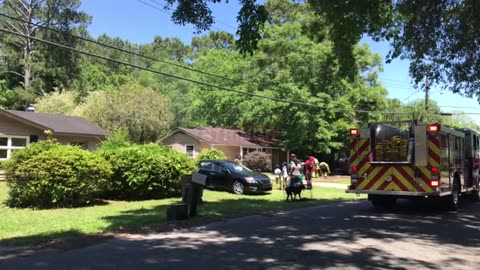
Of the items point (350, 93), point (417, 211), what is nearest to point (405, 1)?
point (417, 211)

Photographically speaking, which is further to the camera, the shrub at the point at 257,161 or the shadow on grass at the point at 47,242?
the shrub at the point at 257,161

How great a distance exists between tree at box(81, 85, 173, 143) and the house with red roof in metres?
1.85

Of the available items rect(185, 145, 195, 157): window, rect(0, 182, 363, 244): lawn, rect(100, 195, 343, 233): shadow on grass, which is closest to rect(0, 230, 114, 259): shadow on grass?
rect(0, 182, 363, 244): lawn

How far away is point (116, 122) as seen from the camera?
42469 mm

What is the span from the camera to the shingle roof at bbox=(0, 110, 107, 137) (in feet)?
93.6

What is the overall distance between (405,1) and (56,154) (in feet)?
36.2

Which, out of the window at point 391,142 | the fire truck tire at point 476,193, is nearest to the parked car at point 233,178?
the window at point 391,142

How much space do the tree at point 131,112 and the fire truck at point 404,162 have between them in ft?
93.1

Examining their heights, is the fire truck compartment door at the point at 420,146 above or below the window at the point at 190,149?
below

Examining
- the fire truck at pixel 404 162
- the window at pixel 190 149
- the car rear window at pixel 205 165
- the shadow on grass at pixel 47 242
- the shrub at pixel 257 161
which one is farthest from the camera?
the window at pixel 190 149

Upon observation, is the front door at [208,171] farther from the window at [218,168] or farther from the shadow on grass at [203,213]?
the shadow on grass at [203,213]

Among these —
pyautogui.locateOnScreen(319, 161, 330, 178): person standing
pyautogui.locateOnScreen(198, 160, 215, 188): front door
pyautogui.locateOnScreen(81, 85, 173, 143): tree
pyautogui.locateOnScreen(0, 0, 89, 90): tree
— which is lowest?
pyautogui.locateOnScreen(198, 160, 215, 188): front door

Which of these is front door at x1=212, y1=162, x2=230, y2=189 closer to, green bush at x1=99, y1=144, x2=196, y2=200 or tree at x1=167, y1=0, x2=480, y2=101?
green bush at x1=99, y1=144, x2=196, y2=200

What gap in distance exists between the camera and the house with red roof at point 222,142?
44250 millimetres
